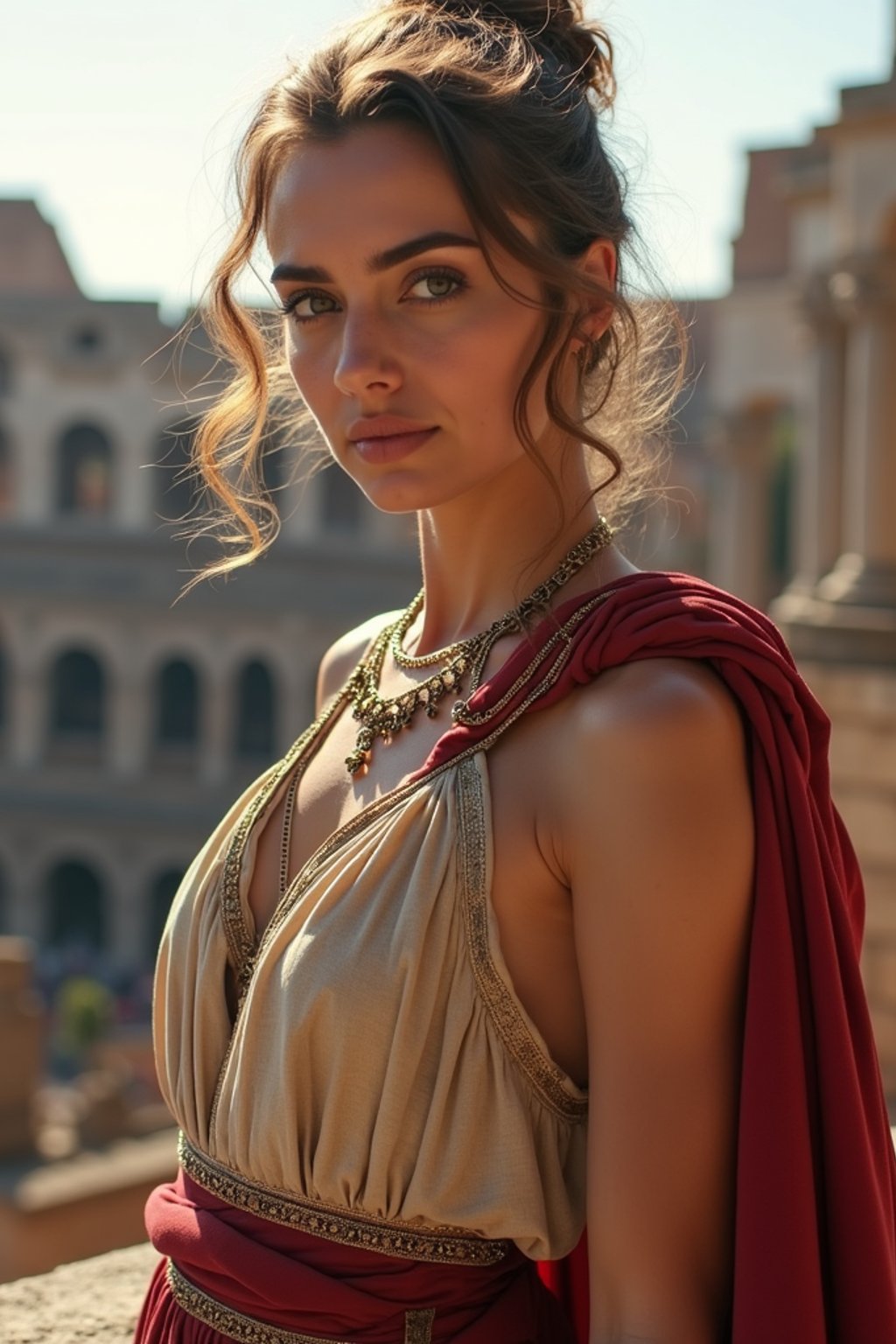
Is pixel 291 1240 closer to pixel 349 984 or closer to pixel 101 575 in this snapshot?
pixel 349 984

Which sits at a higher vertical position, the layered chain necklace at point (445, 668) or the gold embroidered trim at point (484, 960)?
the layered chain necklace at point (445, 668)

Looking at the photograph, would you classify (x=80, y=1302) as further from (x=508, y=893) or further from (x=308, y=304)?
(x=308, y=304)

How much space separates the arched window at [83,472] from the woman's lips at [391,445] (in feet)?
82.7

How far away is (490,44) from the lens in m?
1.54

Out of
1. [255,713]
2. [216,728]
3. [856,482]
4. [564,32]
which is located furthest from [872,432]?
[255,713]

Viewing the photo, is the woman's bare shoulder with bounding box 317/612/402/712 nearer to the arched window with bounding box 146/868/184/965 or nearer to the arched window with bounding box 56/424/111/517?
the arched window with bounding box 146/868/184/965

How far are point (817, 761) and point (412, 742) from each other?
37 centimetres

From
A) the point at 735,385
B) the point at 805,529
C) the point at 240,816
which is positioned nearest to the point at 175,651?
the point at 735,385

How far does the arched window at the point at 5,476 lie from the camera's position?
26016mm

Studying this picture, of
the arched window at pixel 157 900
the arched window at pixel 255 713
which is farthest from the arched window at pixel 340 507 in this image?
the arched window at pixel 157 900

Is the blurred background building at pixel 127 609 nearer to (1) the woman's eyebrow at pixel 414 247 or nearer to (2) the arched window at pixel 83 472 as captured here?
(2) the arched window at pixel 83 472

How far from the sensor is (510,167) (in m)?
1.47

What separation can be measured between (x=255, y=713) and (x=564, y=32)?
78.3 ft

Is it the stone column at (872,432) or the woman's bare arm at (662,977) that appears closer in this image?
the woman's bare arm at (662,977)
